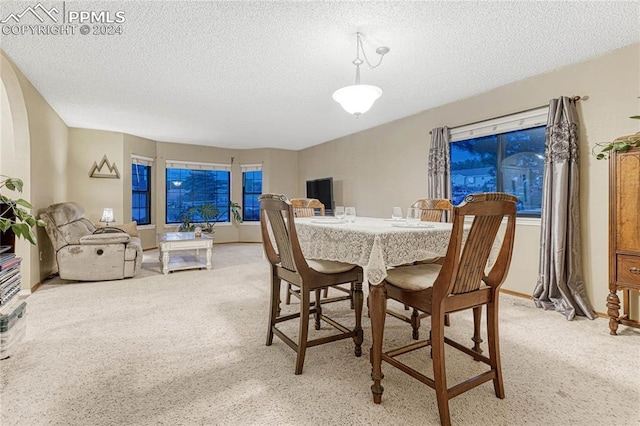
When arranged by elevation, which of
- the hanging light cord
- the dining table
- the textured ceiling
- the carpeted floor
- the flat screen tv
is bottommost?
the carpeted floor

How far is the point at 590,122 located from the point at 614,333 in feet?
6.20

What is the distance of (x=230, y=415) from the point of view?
5.00 feet

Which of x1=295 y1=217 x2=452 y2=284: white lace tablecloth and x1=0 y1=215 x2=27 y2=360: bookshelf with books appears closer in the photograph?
x1=295 y1=217 x2=452 y2=284: white lace tablecloth

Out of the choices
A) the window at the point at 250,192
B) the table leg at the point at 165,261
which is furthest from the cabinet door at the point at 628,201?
the window at the point at 250,192

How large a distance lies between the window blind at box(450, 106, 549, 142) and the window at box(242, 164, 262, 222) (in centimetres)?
512

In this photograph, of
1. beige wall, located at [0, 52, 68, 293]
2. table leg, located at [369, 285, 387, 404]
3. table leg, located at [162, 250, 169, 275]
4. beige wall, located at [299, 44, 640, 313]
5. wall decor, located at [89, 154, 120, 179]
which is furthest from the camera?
wall decor, located at [89, 154, 120, 179]

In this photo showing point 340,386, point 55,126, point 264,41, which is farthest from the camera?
point 55,126

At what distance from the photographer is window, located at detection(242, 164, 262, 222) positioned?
8.13 metres

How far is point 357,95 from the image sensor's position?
2.56m

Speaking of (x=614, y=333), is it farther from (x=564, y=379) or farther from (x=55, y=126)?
(x=55, y=126)

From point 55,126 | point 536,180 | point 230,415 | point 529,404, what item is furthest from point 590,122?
point 55,126

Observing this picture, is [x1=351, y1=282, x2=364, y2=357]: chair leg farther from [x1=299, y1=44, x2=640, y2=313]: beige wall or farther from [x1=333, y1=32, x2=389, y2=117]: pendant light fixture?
[x1=299, y1=44, x2=640, y2=313]: beige wall

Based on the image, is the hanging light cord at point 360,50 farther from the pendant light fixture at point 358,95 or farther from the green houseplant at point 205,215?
the green houseplant at point 205,215

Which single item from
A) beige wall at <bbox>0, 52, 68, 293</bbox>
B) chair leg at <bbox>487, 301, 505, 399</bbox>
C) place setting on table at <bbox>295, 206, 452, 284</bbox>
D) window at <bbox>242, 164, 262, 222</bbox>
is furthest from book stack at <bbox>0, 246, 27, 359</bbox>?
window at <bbox>242, 164, 262, 222</bbox>
